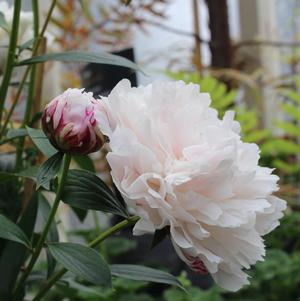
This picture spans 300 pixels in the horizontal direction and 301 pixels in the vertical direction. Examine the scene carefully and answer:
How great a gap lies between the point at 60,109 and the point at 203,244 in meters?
0.10

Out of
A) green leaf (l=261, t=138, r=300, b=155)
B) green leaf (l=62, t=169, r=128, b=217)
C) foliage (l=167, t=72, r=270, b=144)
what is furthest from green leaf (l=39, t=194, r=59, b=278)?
green leaf (l=261, t=138, r=300, b=155)

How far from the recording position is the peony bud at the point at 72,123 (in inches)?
11.3

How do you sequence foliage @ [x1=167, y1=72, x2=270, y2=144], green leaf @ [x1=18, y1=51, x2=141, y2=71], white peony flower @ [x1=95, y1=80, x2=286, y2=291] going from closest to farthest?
white peony flower @ [x1=95, y1=80, x2=286, y2=291] → green leaf @ [x1=18, y1=51, x2=141, y2=71] → foliage @ [x1=167, y1=72, x2=270, y2=144]

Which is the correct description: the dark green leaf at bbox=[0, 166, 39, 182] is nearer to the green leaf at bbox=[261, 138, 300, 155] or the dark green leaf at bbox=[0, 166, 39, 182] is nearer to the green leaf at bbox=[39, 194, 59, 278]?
the green leaf at bbox=[39, 194, 59, 278]

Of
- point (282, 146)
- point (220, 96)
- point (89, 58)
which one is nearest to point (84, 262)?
point (89, 58)

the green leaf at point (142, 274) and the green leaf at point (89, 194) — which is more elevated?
the green leaf at point (89, 194)

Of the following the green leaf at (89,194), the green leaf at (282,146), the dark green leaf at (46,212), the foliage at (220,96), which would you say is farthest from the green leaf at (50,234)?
the green leaf at (282,146)

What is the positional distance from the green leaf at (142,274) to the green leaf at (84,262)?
0.19 feet

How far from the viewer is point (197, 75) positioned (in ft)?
4.10

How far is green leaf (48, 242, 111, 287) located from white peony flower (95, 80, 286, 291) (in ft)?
0.11

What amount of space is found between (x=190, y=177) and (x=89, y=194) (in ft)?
0.22

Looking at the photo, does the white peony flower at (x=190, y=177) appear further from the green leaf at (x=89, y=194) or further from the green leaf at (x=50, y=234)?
the green leaf at (x=50, y=234)

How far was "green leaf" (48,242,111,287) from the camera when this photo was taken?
0.98 ft

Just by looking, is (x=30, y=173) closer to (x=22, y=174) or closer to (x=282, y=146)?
(x=22, y=174)
